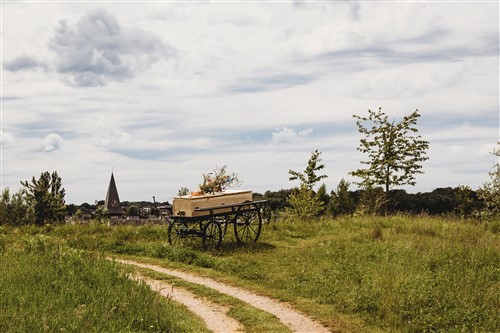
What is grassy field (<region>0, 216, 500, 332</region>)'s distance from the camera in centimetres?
1055

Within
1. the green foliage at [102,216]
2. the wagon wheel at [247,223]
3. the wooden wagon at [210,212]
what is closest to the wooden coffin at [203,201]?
the wooden wagon at [210,212]

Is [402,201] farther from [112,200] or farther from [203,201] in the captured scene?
[112,200]

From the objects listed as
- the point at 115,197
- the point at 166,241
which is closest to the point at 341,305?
the point at 166,241

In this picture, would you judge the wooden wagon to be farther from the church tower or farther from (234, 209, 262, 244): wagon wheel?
the church tower

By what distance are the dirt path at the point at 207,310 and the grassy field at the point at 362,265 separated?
1.63 metres

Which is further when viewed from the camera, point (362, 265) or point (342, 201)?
point (342, 201)

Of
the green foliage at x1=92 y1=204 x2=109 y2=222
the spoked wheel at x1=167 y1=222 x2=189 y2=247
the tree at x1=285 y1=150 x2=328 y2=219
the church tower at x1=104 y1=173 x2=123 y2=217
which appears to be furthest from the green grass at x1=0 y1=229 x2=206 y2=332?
the church tower at x1=104 y1=173 x2=123 y2=217

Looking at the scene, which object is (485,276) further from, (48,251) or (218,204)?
(48,251)

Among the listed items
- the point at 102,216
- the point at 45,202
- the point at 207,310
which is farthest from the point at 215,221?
the point at 45,202

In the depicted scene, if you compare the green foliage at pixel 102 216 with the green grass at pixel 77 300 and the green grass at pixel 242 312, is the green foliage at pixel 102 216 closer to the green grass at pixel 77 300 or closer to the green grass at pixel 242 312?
the green grass at pixel 77 300

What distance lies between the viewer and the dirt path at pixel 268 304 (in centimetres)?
989

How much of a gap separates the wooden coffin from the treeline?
2.07m

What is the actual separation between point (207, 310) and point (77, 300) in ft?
8.81

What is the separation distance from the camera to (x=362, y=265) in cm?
1354
